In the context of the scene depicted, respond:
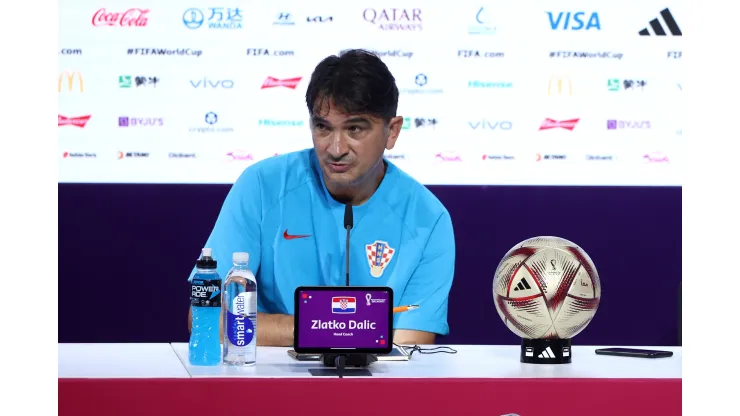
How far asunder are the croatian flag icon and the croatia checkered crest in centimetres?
84

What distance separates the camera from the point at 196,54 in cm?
398

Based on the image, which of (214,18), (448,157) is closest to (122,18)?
(214,18)

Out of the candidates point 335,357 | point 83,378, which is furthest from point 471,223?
point 83,378

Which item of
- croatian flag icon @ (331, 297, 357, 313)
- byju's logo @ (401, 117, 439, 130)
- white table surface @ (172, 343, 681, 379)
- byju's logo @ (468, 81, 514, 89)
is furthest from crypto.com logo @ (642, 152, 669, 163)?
croatian flag icon @ (331, 297, 357, 313)

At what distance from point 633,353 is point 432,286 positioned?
73cm

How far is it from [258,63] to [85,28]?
729mm

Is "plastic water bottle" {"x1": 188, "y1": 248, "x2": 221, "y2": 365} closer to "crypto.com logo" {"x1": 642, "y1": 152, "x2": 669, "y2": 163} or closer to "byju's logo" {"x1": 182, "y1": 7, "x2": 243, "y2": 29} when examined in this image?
"byju's logo" {"x1": 182, "y1": 7, "x2": 243, "y2": 29}

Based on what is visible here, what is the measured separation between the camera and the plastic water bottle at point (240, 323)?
187cm

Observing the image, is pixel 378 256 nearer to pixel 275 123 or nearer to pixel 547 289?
pixel 547 289

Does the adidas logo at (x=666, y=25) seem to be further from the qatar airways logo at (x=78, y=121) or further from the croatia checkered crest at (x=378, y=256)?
the qatar airways logo at (x=78, y=121)

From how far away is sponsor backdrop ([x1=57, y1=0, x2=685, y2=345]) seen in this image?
13.0 feet

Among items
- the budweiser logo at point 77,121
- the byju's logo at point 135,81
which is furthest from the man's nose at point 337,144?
the budweiser logo at point 77,121

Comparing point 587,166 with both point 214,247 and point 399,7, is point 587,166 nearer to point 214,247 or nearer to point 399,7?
point 399,7

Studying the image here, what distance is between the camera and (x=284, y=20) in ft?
13.1
